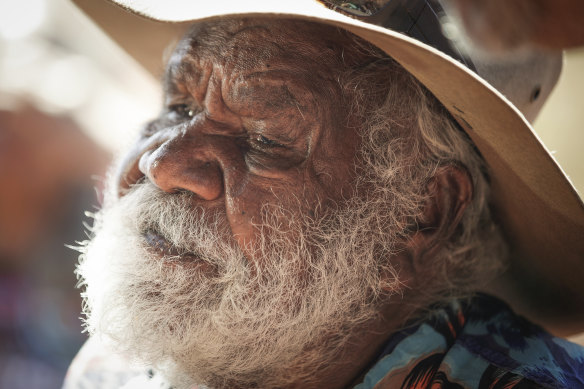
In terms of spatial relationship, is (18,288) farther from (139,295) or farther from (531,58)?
(531,58)

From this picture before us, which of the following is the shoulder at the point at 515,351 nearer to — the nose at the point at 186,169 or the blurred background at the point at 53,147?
the nose at the point at 186,169

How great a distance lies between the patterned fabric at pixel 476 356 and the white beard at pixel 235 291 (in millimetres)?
141

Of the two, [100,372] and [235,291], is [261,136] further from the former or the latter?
[100,372]

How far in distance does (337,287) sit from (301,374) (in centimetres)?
28

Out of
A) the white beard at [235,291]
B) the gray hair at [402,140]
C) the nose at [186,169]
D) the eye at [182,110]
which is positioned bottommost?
the white beard at [235,291]

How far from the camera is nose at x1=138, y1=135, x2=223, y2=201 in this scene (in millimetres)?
1160

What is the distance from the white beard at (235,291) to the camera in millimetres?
1178

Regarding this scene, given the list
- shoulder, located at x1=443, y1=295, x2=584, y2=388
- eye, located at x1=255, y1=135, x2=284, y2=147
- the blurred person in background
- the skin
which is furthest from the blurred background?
the skin

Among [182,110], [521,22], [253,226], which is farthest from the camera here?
[182,110]

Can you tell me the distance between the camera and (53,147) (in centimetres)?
373

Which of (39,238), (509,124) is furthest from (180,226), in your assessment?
(39,238)

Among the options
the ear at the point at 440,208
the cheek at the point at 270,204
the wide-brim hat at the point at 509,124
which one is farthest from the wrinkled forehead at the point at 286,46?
the ear at the point at 440,208

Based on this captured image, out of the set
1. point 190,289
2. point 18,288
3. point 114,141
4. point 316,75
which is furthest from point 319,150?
point 114,141

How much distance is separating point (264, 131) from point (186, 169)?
0.72ft
